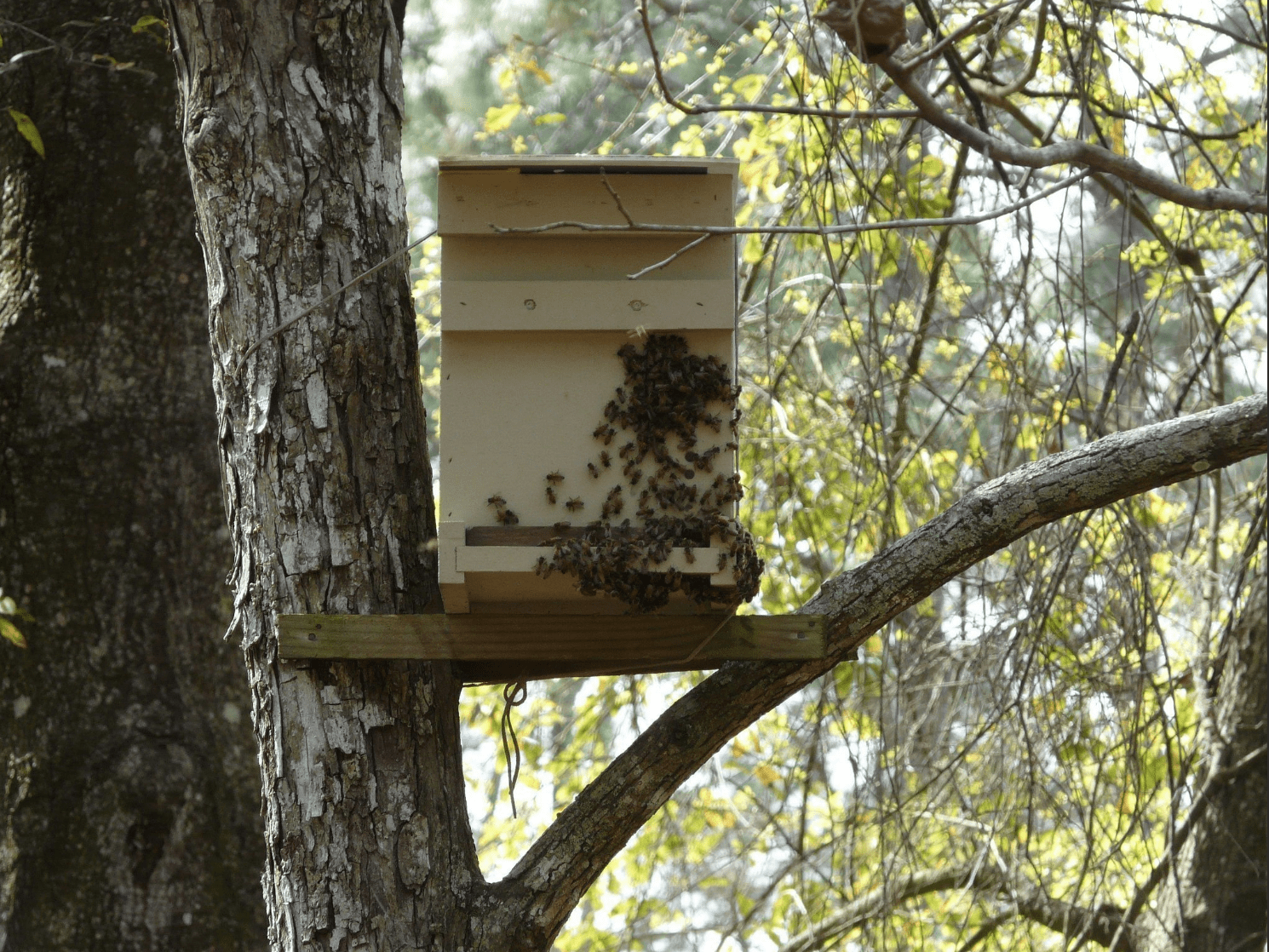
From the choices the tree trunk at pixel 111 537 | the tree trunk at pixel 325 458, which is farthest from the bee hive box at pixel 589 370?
the tree trunk at pixel 111 537

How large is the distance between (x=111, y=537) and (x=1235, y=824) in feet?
11.7

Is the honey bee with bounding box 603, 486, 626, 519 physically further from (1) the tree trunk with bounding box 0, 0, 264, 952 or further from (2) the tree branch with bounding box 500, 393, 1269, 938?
(1) the tree trunk with bounding box 0, 0, 264, 952

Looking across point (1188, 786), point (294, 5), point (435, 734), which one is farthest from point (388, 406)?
point (1188, 786)

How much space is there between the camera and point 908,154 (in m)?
4.31

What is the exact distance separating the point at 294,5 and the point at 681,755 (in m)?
1.39

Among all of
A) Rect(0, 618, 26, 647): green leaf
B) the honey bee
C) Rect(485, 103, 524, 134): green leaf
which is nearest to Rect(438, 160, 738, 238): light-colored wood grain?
the honey bee

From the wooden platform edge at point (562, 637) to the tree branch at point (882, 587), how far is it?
0.15ft

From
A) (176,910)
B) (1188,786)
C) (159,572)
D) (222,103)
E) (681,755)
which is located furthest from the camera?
(1188,786)

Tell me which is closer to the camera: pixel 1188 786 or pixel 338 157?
pixel 338 157

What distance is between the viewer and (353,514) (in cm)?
194

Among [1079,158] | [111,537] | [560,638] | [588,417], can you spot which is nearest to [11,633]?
[111,537]

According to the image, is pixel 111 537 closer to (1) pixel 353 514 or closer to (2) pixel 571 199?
(1) pixel 353 514

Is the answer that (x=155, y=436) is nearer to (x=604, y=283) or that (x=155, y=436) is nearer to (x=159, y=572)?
(x=159, y=572)

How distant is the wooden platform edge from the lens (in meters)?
1.84
